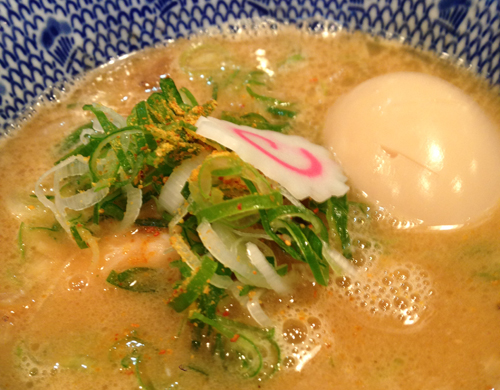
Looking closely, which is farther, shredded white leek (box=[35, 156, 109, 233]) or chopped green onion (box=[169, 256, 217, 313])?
shredded white leek (box=[35, 156, 109, 233])

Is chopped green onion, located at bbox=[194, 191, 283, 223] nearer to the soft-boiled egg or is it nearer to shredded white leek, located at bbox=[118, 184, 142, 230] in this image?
shredded white leek, located at bbox=[118, 184, 142, 230]

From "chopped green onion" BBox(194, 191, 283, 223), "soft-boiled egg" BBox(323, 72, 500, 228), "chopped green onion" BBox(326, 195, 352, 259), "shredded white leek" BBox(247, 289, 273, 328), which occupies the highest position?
"soft-boiled egg" BBox(323, 72, 500, 228)

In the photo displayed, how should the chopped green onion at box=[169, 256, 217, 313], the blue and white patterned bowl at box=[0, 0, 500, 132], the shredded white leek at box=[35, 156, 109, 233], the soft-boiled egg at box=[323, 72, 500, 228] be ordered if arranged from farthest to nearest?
the blue and white patterned bowl at box=[0, 0, 500, 132] → the soft-boiled egg at box=[323, 72, 500, 228] → the shredded white leek at box=[35, 156, 109, 233] → the chopped green onion at box=[169, 256, 217, 313]

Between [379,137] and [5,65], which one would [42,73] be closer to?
[5,65]

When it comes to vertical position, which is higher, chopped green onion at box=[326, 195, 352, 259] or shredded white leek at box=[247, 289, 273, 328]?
chopped green onion at box=[326, 195, 352, 259]

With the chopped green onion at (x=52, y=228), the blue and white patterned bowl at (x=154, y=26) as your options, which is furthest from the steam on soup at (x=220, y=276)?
the blue and white patterned bowl at (x=154, y=26)

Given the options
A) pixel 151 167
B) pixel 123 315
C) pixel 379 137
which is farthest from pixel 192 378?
pixel 379 137

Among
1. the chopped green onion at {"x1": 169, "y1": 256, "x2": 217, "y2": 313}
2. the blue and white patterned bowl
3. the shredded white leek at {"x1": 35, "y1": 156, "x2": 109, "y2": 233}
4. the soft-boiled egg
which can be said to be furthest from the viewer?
the blue and white patterned bowl

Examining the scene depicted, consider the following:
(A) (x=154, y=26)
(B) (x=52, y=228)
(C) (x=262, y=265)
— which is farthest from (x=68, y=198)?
(A) (x=154, y=26)

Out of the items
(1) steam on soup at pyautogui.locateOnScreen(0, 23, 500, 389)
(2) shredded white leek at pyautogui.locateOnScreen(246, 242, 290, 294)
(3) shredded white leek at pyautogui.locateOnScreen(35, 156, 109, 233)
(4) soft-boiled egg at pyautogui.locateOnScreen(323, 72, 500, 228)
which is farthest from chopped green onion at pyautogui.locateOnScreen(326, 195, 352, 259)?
(3) shredded white leek at pyautogui.locateOnScreen(35, 156, 109, 233)
